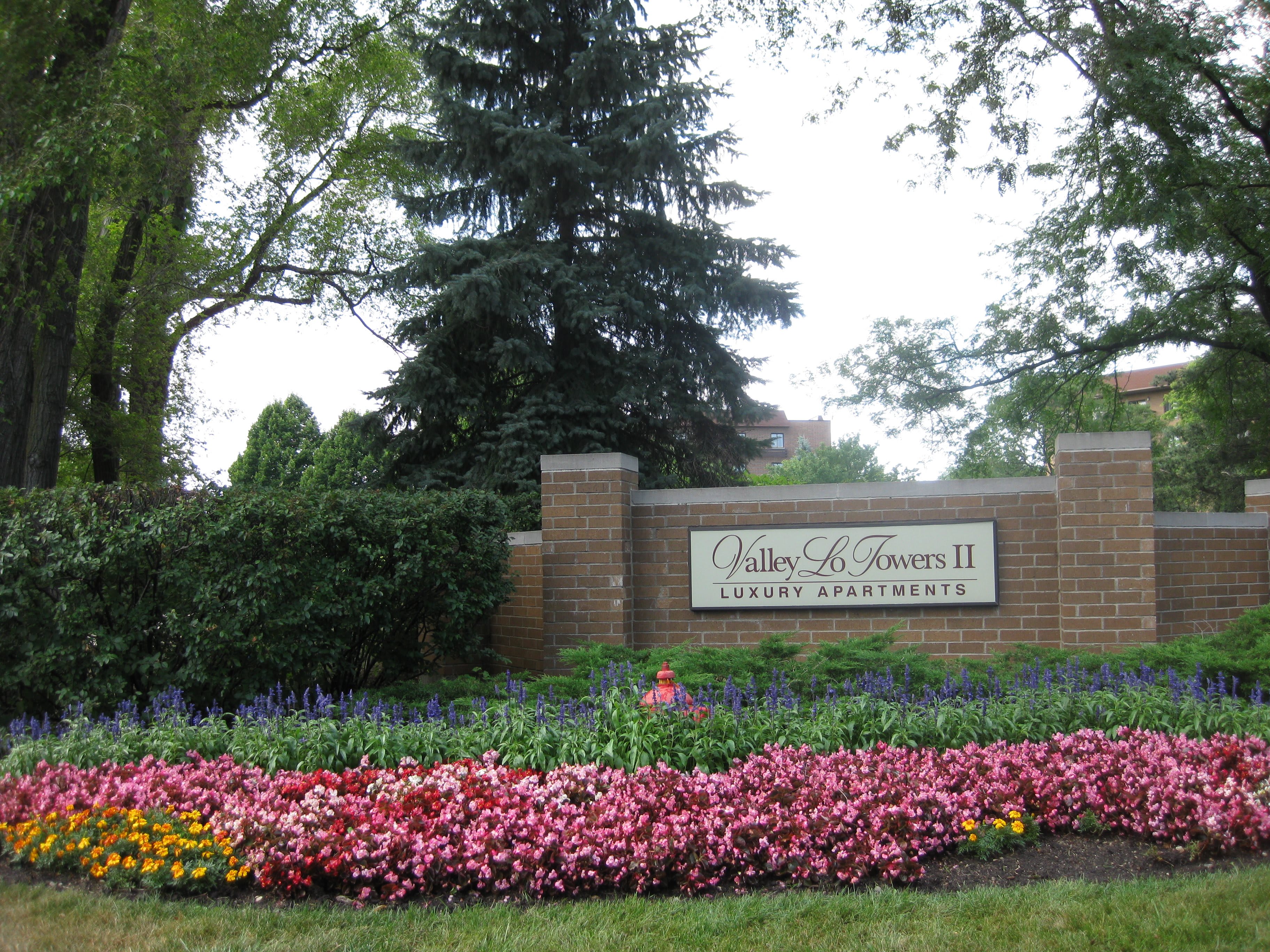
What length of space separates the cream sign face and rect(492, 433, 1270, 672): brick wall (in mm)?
91

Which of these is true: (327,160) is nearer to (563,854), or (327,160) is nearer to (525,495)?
(525,495)

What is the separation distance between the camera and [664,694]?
19.4 ft

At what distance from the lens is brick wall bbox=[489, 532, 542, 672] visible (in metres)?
9.69

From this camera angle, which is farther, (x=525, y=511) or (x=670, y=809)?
(x=525, y=511)

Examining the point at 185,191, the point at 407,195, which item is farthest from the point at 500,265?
the point at 185,191

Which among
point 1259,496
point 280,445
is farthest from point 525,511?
point 280,445

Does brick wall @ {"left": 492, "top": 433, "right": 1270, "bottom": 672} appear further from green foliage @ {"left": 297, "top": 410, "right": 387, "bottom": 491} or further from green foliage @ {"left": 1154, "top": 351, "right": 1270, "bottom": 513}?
green foliage @ {"left": 1154, "top": 351, "right": 1270, "bottom": 513}

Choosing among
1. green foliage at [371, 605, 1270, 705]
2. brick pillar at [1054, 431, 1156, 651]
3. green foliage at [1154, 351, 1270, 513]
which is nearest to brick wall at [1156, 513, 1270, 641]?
brick pillar at [1054, 431, 1156, 651]

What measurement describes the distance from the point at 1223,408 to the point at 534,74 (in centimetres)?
1542

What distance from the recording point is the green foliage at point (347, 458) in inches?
625

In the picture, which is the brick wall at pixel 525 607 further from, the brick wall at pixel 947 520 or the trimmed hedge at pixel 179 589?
the trimmed hedge at pixel 179 589

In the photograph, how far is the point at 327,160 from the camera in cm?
2038

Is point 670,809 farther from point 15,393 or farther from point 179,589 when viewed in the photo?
point 15,393

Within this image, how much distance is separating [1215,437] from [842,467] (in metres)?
32.5
